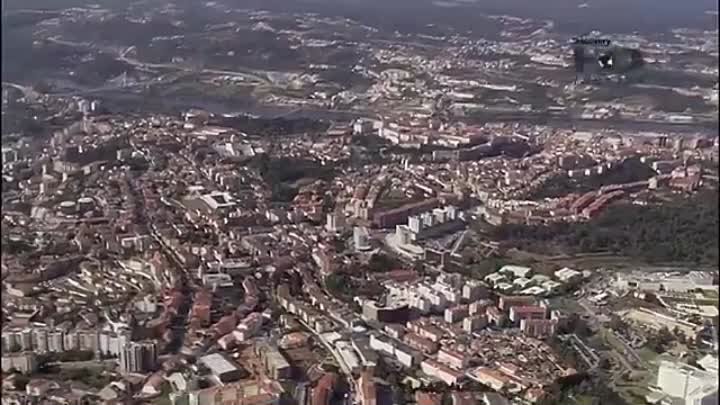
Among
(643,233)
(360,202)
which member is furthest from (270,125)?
(643,233)

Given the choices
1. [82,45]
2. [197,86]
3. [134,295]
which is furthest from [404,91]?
[134,295]

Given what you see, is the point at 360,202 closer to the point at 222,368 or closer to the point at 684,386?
the point at 222,368

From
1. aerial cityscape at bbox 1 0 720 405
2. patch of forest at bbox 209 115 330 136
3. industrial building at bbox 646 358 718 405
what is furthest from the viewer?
patch of forest at bbox 209 115 330 136

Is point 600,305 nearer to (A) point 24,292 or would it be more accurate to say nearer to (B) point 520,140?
(B) point 520,140

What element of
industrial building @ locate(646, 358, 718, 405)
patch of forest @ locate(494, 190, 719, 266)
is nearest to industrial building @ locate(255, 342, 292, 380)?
industrial building @ locate(646, 358, 718, 405)

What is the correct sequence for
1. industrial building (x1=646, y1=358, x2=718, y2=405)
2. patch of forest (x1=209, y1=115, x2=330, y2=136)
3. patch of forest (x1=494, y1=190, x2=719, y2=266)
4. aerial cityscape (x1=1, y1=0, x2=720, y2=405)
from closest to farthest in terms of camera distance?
industrial building (x1=646, y1=358, x2=718, y2=405), aerial cityscape (x1=1, y1=0, x2=720, y2=405), patch of forest (x1=494, y1=190, x2=719, y2=266), patch of forest (x1=209, y1=115, x2=330, y2=136)

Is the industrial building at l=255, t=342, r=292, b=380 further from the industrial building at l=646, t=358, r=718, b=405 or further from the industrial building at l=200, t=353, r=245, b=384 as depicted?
the industrial building at l=646, t=358, r=718, b=405

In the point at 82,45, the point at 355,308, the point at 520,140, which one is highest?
the point at 82,45

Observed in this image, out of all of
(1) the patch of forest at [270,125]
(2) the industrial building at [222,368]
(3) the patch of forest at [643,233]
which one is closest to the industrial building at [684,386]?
(3) the patch of forest at [643,233]
